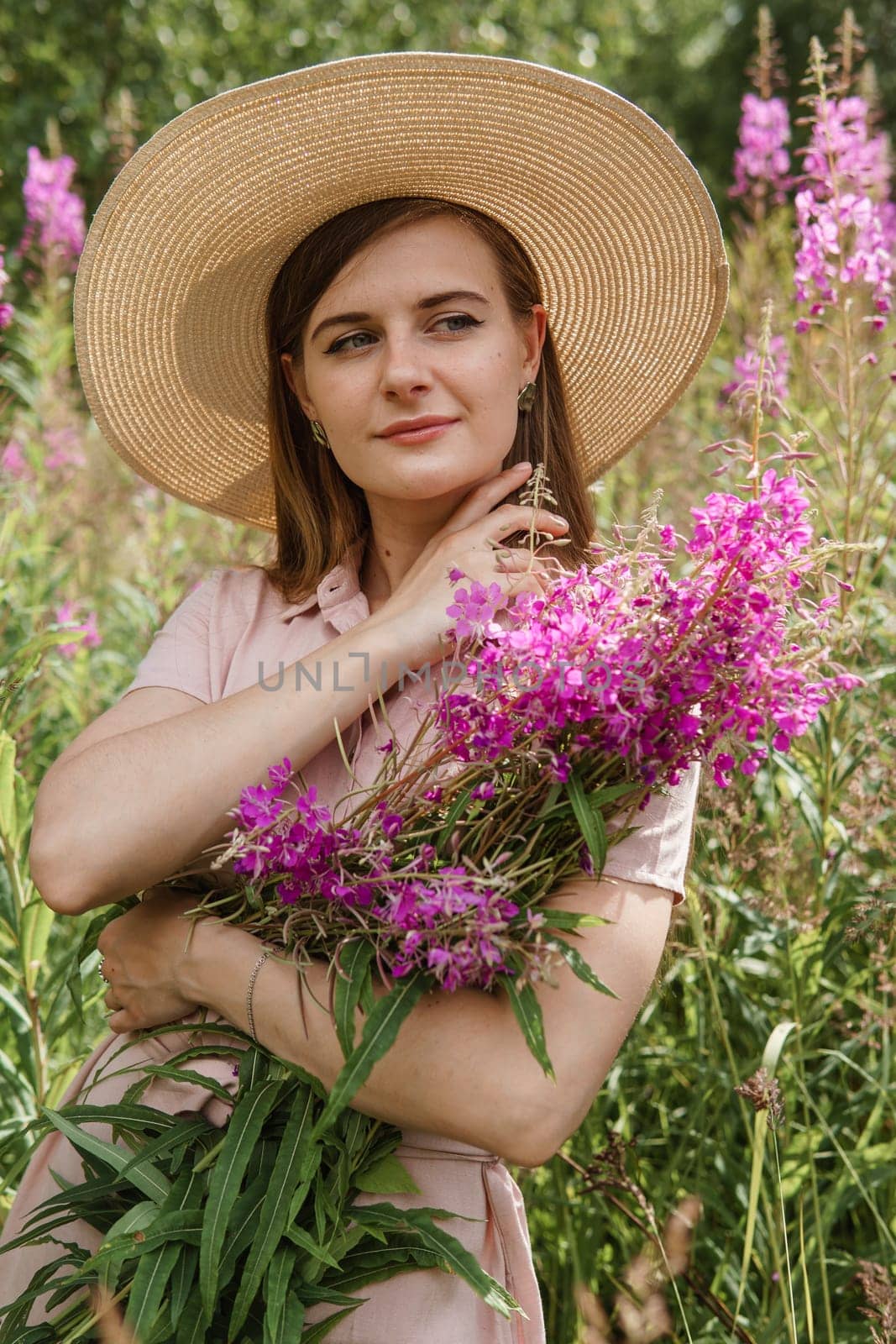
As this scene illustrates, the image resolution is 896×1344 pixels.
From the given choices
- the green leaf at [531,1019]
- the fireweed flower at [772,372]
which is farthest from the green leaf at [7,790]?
the fireweed flower at [772,372]

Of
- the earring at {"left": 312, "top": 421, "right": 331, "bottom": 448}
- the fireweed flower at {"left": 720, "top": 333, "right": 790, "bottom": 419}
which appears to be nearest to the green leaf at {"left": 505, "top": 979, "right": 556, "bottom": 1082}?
the earring at {"left": 312, "top": 421, "right": 331, "bottom": 448}

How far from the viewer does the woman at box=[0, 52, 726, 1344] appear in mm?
1483

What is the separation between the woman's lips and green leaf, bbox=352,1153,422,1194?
968 millimetres

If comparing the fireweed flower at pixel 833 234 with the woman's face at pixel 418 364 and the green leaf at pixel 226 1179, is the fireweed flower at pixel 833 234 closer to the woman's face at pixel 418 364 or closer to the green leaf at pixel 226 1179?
the woman's face at pixel 418 364

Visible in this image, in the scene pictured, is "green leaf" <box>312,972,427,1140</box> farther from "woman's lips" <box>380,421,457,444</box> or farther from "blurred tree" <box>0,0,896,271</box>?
"blurred tree" <box>0,0,896,271</box>

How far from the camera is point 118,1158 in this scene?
146 cm

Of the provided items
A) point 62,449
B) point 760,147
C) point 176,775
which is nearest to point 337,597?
point 176,775

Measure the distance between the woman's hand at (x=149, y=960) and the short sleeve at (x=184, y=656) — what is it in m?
0.31

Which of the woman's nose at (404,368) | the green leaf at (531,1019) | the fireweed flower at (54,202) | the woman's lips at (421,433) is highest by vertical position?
the fireweed flower at (54,202)

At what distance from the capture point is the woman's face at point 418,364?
5.86ft

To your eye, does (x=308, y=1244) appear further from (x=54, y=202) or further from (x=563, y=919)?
(x=54, y=202)

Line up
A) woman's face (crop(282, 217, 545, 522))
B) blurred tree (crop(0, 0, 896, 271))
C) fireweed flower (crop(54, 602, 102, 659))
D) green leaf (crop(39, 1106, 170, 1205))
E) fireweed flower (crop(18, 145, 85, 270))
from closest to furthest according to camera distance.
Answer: green leaf (crop(39, 1106, 170, 1205))
woman's face (crop(282, 217, 545, 522))
fireweed flower (crop(54, 602, 102, 659))
fireweed flower (crop(18, 145, 85, 270))
blurred tree (crop(0, 0, 896, 271))

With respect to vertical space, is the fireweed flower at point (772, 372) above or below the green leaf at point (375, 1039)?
above

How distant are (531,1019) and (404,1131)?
41 centimetres
